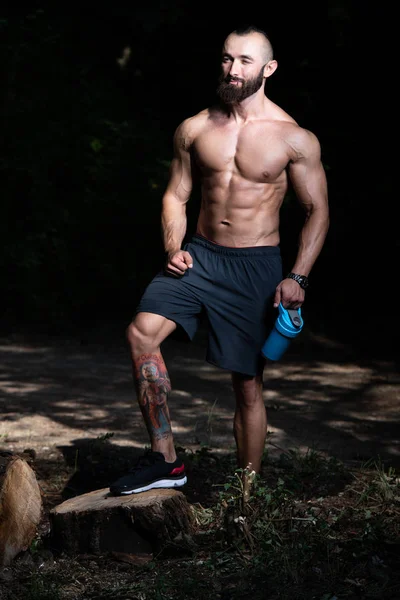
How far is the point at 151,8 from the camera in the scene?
8.66 meters

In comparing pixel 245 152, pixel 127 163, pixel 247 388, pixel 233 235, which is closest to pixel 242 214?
pixel 233 235

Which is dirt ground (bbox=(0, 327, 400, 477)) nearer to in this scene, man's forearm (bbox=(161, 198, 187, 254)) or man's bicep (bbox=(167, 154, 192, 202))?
man's forearm (bbox=(161, 198, 187, 254))

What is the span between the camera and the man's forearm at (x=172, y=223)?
16.1ft

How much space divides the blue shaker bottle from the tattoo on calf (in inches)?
20.2

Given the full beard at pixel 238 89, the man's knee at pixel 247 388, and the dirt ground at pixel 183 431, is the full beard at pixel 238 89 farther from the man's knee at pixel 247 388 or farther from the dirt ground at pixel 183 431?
the dirt ground at pixel 183 431

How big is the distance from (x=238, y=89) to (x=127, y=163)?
5769 mm

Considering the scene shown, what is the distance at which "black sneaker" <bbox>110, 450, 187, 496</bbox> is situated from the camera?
4512mm

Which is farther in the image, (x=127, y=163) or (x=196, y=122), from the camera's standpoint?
(x=127, y=163)

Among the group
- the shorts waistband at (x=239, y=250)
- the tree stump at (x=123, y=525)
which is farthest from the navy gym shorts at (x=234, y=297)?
the tree stump at (x=123, y=525)

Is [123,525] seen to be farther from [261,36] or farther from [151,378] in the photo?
[261,36]

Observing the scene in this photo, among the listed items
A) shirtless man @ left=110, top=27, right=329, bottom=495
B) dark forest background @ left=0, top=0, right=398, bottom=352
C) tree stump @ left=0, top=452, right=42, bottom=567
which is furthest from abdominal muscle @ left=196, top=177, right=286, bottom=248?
dark forest background @ left=0, top=0, right=398, bottom=352

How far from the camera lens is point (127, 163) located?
10398 millimetres

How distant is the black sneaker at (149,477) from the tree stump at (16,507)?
0.43 m

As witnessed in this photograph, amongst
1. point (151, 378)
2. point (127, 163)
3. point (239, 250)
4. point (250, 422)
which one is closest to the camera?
point (151, 378)
